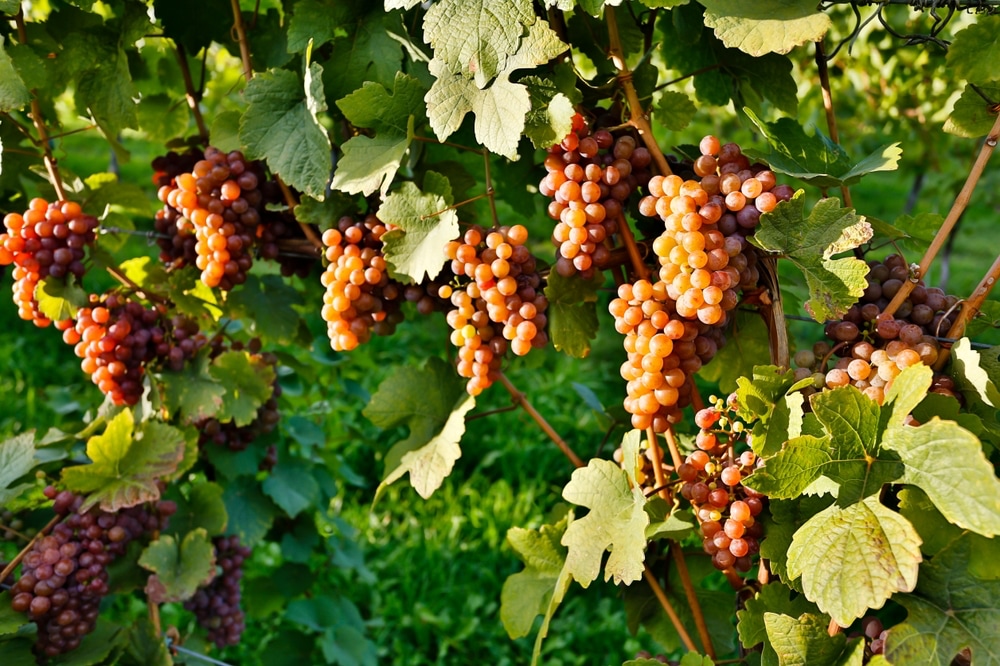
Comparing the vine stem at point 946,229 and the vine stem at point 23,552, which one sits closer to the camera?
the vine stem at point 946,229

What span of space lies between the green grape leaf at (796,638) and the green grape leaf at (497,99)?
2.22ft

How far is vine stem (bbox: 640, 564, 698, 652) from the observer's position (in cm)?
134

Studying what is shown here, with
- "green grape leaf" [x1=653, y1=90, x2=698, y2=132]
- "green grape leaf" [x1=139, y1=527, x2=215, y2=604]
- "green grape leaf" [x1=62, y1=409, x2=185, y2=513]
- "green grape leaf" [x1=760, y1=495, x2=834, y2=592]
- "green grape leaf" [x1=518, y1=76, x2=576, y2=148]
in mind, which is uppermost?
"green grape leaf" [x1=518, y1=76, x2=576, y2=148]

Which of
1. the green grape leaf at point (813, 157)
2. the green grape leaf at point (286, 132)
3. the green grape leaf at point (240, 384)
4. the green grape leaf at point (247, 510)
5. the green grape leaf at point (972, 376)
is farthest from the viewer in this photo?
the green grape leaf at point (247, 510)

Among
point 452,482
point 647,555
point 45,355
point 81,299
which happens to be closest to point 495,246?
point 647,555

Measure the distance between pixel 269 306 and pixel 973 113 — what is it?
1317 mm

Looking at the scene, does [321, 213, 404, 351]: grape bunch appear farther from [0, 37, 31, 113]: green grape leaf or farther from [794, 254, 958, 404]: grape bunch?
[794, 254, 958, 404]: grape bunch

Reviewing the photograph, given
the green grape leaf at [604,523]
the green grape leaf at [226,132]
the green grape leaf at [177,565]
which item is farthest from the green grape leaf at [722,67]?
the green grape leaf at [177,565]

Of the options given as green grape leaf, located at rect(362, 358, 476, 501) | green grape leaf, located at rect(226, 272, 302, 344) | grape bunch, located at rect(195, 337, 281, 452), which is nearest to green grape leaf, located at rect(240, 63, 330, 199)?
green grape leaf, located at rect(362, 358, 476, 501)

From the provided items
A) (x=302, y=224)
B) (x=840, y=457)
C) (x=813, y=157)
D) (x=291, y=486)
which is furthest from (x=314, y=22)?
(x=291, y=486)

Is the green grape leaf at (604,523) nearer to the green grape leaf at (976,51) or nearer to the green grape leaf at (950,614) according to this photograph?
the green grape leaf at (950,614)

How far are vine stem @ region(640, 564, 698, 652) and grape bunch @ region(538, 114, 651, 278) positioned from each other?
54 cm

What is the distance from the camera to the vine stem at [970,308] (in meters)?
1.08

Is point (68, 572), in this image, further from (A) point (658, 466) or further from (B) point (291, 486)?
(A) point (658, 466)
